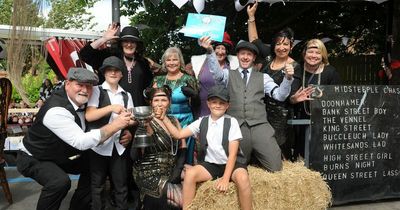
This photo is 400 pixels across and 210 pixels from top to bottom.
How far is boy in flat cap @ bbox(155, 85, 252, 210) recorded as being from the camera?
11.5 feet

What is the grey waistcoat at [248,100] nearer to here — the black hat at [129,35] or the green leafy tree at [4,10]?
the black hat at [129,35]

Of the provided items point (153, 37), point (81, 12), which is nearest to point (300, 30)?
point (153, 37)

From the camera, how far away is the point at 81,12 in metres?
35.4

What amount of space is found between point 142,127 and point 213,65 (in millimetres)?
983

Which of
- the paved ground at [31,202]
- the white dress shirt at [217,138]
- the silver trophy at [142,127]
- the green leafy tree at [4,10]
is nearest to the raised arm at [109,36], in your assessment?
the silver trophy at [142,127]

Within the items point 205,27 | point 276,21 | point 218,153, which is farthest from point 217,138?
point 276,21

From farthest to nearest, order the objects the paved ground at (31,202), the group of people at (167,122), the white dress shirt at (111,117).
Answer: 1. the paved ground at (31,202)
2. the white dress shirt at (111,117)
3. the group of people at (167,122)

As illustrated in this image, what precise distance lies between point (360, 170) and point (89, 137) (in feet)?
10.2

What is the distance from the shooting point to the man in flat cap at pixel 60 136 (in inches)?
137

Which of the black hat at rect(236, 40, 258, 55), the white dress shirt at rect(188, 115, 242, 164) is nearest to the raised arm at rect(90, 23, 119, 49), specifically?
the black hat at rect(236, 40, 258, 55)

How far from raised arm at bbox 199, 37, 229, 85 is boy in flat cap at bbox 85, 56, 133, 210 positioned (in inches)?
33.7

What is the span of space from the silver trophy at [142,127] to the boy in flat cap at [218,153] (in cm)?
28

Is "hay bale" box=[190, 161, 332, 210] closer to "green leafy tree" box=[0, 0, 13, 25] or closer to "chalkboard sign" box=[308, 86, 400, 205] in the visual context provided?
"chalkboard sign" box=[308, 86, 400, 205]

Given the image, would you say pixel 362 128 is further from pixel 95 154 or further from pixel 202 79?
pixel 95 154
